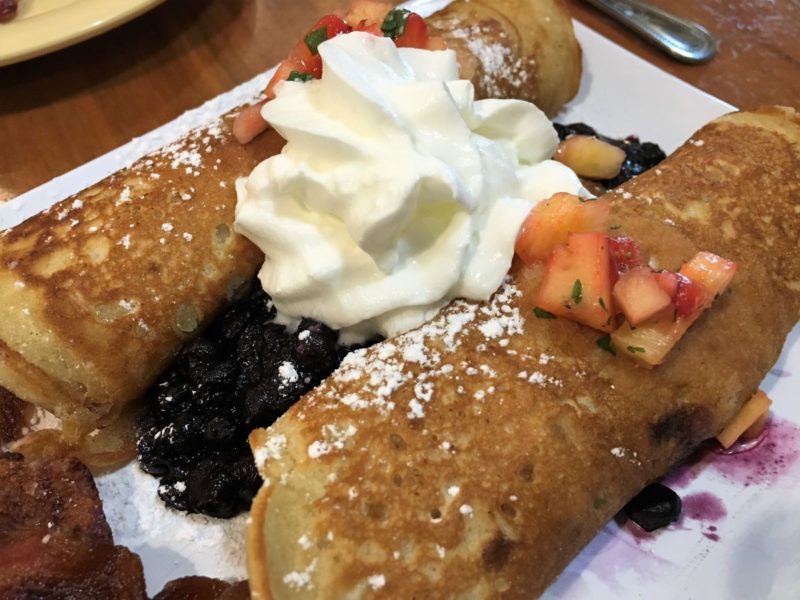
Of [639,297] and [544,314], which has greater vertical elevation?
[639,297]

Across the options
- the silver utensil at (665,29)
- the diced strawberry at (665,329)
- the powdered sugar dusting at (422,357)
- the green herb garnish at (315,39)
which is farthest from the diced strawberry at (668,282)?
the silver utensil at (665,29)

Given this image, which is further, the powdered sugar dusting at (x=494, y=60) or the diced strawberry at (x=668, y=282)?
the powdered sugar dusting at (x=494, y=60)

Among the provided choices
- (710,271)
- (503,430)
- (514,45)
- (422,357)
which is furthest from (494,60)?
(503,430)

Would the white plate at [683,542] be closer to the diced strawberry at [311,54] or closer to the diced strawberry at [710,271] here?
the diced strawberry at [710,271]

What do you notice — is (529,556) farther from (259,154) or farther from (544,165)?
(259,154)

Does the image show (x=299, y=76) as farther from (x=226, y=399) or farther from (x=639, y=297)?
(x=639, y=297)

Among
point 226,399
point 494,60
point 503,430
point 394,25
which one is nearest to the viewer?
point 503,430

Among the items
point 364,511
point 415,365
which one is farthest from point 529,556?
point 415,365
